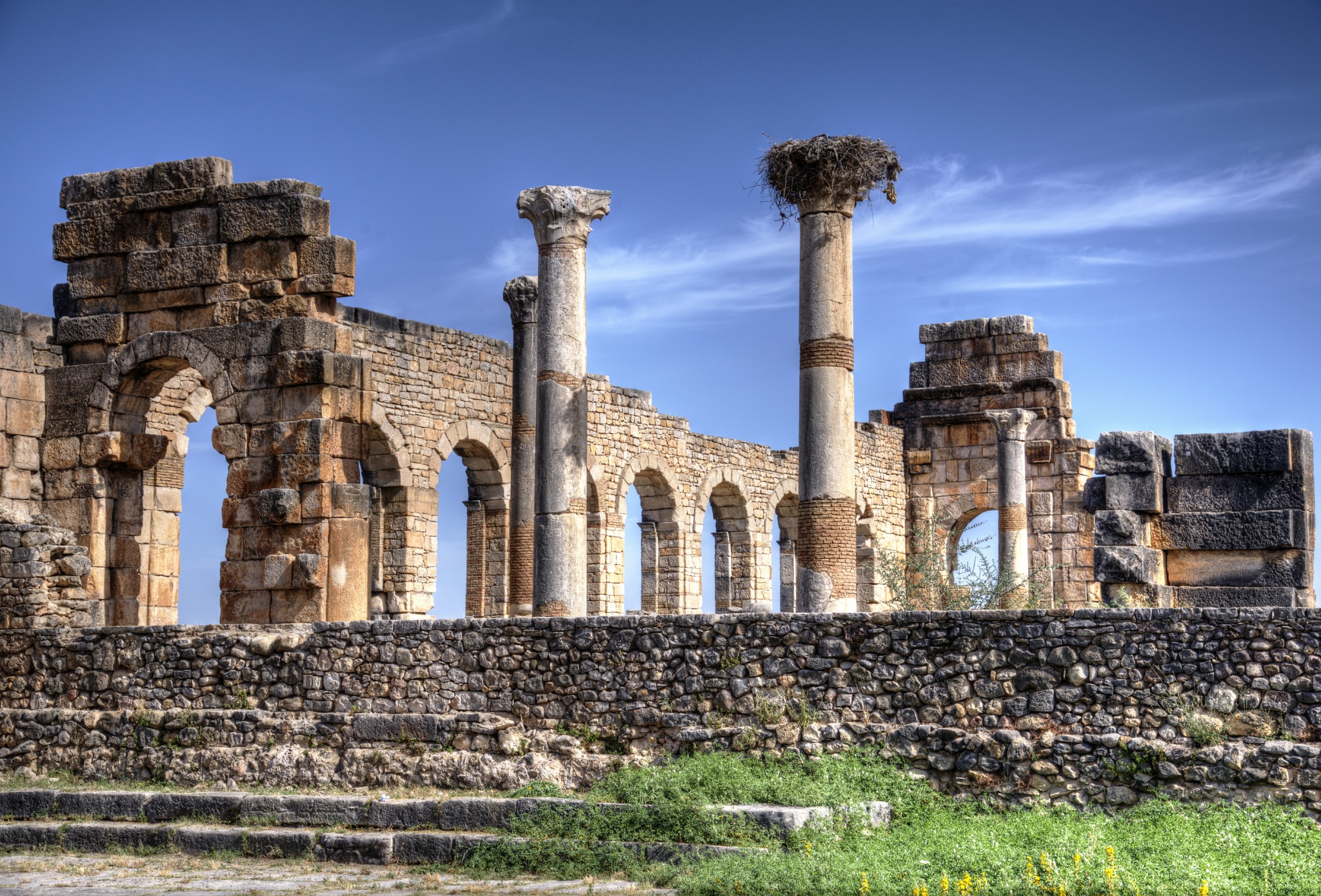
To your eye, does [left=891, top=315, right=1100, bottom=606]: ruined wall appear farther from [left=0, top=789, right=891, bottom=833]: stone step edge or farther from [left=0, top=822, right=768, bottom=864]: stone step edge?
[left=0, top=822, right=768, bottom=864]: stone step edge

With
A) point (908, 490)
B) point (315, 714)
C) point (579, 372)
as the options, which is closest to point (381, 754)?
point (315, 714)

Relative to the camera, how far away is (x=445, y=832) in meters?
10.2

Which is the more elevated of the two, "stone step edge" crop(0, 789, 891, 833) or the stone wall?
the stone wall

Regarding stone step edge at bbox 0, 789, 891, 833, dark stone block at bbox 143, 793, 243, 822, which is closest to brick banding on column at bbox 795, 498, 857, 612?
stone step edge at bbox 0, 789, 891, 833

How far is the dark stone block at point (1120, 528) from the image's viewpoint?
12.9m

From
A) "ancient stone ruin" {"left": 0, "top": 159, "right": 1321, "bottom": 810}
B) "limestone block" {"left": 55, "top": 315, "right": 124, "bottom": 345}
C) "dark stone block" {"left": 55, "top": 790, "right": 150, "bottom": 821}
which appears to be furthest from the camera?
"limestone block" {"left": 55, "top": 315, "right": 124, "bottom": 345}

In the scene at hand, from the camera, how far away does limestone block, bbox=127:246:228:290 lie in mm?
Result: 14773

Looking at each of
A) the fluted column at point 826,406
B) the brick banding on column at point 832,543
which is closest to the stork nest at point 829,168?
the fluted column at point 826,406

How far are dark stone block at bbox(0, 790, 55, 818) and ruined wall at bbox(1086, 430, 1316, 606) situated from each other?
8.74 m

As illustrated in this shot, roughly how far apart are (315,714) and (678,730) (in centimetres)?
321

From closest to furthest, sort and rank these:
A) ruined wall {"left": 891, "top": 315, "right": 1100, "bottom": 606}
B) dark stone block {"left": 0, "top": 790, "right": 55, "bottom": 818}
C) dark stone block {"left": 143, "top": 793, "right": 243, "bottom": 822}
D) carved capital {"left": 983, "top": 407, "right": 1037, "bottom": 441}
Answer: dark stone block {"left": 143, "top": 793, "right": 243, "bottom": 822} < dark stone block {"left": 0, "top": 790, "right": 55, "bottom": 818} < carved capital {"left": 983, "top": 407, "right": 1037, "bottom": 441} < ruined wall {"left": 891, "top": 315, "right": 1100, "bottom": 606}

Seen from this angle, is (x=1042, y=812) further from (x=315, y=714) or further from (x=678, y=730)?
(x=315, y=714)

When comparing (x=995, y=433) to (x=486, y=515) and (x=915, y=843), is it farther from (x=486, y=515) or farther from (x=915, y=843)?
(x=915, y=843)

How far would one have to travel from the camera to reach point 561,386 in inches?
654
